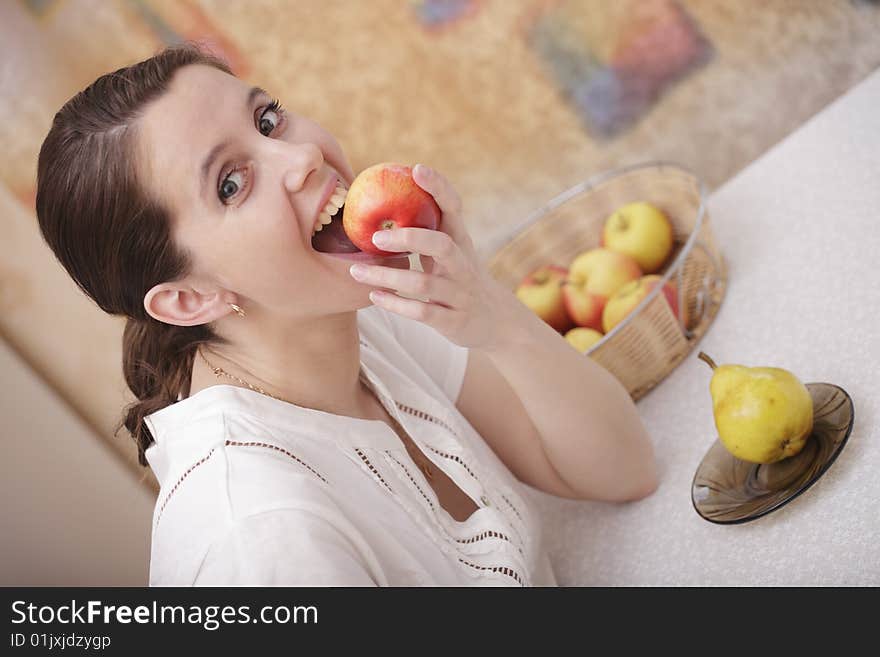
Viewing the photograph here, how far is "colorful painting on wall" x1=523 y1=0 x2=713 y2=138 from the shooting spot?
85.3 inches

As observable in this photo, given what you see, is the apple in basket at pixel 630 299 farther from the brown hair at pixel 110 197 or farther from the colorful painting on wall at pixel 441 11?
the colorful painting on wall at pixel 441 11

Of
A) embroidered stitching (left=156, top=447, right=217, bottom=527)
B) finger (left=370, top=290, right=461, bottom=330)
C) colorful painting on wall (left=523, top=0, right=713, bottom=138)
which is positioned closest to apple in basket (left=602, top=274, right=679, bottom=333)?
finger (left=370, top=290, right=461, bottom=330)

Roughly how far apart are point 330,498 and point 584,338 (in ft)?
2.33

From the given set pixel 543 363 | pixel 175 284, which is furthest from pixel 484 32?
pixel 175 284

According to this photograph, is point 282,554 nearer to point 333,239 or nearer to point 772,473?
point 333,239

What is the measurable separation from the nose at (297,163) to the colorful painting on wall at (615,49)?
140cm

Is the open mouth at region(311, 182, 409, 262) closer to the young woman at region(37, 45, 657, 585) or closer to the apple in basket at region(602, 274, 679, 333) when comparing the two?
the young woman at region(37, 45, 657, 585)

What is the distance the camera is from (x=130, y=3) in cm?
194

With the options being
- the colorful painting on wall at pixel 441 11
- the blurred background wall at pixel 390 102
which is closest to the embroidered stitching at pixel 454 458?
the blurred background wall at pixel 390 102

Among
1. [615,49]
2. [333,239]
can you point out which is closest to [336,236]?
[333,239]

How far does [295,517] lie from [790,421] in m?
0.61

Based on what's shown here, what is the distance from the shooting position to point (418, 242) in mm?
915

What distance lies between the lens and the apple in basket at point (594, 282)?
1522mm

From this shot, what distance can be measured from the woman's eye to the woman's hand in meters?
0.17
